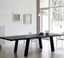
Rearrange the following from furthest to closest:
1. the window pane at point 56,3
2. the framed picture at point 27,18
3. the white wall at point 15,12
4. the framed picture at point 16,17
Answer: the window pane at point 56,3
the framed picture at point 27,18
the framed picture at point 16,17
the white wall at point 15,12

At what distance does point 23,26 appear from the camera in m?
9.62

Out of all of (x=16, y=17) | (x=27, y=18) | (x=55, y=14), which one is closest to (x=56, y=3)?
(x=55, y=14)

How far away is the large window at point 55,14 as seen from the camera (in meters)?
10.2

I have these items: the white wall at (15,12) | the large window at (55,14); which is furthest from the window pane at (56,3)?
the white wall at (15,12)

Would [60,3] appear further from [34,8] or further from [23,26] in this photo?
[23,26]

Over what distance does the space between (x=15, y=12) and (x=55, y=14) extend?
9.08ft

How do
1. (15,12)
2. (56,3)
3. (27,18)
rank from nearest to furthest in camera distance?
(15,12) < (27,18) < (56,3)

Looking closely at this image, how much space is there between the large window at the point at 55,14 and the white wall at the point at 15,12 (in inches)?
43.1

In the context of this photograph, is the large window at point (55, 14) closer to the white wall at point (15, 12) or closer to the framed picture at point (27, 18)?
the white wall at point (15, 12)

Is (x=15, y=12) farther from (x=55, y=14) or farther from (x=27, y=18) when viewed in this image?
(x=55, y=14)

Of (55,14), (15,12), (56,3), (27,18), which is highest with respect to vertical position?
(56,3)

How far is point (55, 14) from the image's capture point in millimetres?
10414

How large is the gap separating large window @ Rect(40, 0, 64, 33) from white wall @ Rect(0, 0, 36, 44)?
1.09 metres

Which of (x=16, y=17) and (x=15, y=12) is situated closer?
(x=15, y=12)
